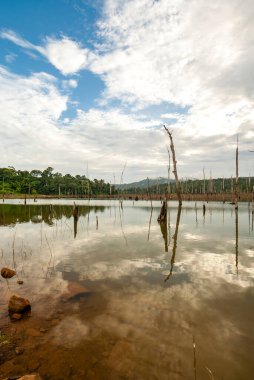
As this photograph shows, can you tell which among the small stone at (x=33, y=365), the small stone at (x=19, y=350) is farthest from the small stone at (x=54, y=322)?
the small stone at (x=33, y=365)

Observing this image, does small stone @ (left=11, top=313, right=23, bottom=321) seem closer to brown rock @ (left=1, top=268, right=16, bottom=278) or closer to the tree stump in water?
brown rock @ (left=1, top=268, right=16, bottom=278)

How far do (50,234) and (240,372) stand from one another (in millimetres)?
14896

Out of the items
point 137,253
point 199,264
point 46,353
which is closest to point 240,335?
point 46,353

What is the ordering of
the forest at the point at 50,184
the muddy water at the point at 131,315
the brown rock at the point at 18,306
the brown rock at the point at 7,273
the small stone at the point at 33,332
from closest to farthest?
the muddy water at the point at 131,315
the small stone at the point at 33,332
the brown rock at the point at 18,306
the brown rock at the point at 7,273
the forest at the point at 50,184

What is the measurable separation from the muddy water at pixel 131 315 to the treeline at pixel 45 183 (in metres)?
82.1

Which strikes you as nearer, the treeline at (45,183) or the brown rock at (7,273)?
the brown rock at (7,273)

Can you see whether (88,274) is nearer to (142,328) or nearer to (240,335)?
Result: (142,328)

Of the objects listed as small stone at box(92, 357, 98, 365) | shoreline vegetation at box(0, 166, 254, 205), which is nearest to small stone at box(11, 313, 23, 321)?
small stone at box(92, 357, 98, 365)

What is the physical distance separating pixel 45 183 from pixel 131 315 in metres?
119

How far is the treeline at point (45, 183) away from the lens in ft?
342

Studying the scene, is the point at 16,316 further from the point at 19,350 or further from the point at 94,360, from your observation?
the point at 94,360

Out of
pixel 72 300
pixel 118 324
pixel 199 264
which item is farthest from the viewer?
pixel 199 264

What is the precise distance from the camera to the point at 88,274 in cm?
920

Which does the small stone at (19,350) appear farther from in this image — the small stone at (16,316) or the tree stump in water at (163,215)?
the tree stump in water at (163,215)
